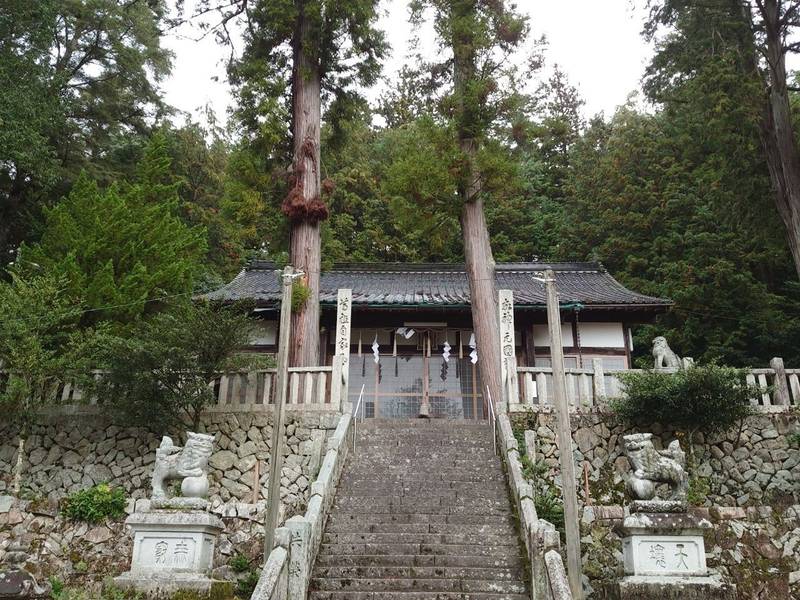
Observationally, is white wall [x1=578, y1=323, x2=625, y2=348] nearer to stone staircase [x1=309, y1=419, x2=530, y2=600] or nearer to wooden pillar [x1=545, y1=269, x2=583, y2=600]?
stone staircase [x1=309, y1=419, x2=530, y2=600]

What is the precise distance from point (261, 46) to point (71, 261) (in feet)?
21.1

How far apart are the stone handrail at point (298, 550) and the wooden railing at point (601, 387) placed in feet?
14.5

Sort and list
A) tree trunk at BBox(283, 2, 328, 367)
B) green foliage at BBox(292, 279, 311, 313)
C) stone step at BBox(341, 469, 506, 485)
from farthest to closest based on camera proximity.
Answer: tree trunk at BBox(283, 2, 328, 367) → green foliage at BBox(292, 279, 311, 313) → stone step at BBox(341, 469, 506, 485)

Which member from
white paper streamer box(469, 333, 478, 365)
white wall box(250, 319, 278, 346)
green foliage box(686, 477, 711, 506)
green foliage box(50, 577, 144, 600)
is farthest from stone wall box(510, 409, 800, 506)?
white wall box(250, 319, 278, 346)

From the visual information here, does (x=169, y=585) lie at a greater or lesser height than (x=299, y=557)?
lesser

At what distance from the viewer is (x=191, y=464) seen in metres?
8.81

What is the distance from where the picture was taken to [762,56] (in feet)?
49.8

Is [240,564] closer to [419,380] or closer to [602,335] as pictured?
[419,380]

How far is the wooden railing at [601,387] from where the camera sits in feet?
39.0

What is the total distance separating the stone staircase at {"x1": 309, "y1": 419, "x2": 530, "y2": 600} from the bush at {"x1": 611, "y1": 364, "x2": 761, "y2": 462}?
270 cm

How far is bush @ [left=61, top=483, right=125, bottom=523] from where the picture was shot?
10.6 meters

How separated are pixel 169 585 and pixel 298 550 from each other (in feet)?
6.14

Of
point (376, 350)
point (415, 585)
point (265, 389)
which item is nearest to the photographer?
point (415, 585)

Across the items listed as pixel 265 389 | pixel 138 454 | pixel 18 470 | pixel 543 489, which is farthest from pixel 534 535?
pixel 18 470
